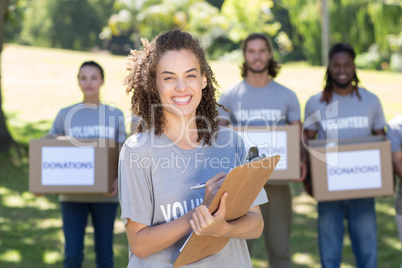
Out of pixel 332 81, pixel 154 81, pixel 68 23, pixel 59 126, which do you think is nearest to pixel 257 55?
pixel 332 81

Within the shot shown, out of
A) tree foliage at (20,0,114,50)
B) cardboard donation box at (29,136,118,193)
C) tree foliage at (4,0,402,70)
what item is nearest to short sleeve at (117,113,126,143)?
cardboard donation box at (29,136,118,193)

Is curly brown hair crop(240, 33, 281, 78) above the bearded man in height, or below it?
above

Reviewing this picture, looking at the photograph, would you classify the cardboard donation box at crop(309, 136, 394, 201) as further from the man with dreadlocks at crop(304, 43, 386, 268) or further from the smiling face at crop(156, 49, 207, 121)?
the smiling face at crop(156, 49, 207, 121)

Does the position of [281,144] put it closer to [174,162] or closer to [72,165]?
[72,165]

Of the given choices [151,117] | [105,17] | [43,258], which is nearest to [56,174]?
[43,258]

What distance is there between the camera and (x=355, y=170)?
→ 11.6ft

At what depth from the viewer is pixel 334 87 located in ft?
12.7

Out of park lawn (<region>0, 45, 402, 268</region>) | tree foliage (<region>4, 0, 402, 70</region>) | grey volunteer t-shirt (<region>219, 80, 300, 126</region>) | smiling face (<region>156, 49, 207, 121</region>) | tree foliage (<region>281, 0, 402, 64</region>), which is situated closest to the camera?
smiling face (<region>156, 49, 207, 121</region>)

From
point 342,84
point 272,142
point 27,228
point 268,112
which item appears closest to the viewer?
point 272,142

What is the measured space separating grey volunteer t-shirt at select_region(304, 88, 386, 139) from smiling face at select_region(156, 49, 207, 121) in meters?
2.06

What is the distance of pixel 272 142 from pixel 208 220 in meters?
2.10

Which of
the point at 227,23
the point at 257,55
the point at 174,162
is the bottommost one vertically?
the point at 174,162

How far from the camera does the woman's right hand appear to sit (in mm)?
1712

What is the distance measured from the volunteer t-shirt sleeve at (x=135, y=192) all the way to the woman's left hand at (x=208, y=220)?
0.17 metres
